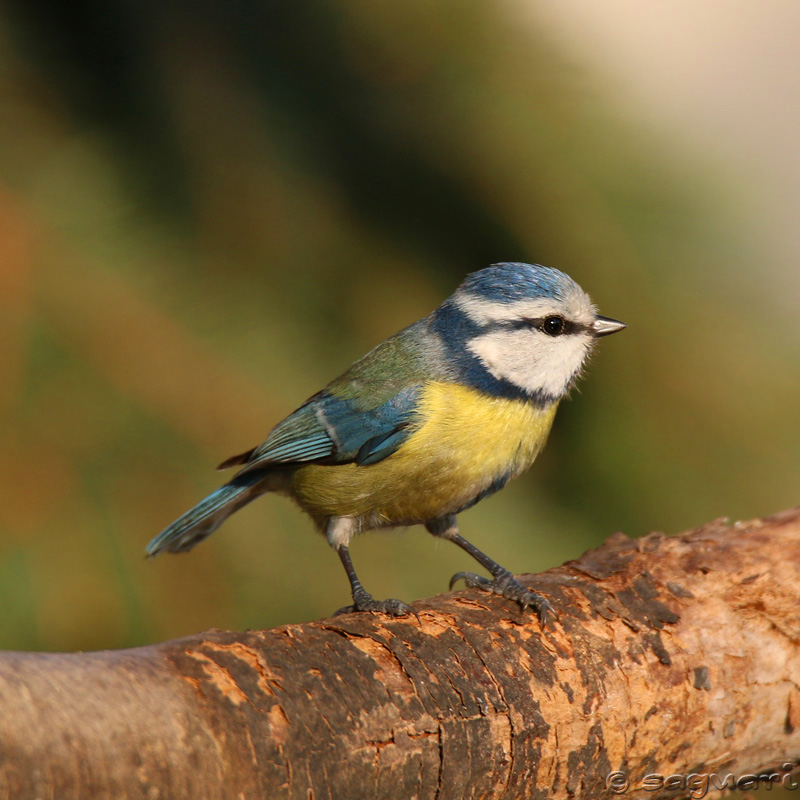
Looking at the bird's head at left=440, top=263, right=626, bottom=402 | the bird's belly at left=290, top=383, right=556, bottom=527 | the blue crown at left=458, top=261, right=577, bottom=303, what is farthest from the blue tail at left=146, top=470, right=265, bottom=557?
the blue crown at left=458, top=261, right=577, bottom=303

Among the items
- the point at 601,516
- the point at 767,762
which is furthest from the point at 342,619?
the point at 601,516

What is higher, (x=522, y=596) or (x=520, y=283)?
(x=520, y=283)

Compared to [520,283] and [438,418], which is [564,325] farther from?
[438,418]

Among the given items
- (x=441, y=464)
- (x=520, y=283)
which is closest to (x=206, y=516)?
(x=441, y=464)

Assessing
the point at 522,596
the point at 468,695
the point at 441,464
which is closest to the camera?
the point at 468,695

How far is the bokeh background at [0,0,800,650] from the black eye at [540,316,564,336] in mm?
352

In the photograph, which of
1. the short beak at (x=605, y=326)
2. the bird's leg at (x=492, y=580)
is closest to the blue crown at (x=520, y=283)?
the short beak at (x=605, y=326)

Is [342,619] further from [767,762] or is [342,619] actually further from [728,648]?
[767,762]

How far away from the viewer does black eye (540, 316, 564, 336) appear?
6.72 ft

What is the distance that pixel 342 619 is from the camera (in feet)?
4.60

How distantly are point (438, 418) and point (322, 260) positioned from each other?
2.01ft

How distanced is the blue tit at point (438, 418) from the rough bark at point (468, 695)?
0.35 m

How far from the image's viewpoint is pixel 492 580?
1.75 metres

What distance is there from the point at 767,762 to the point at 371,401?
1.09 meters
